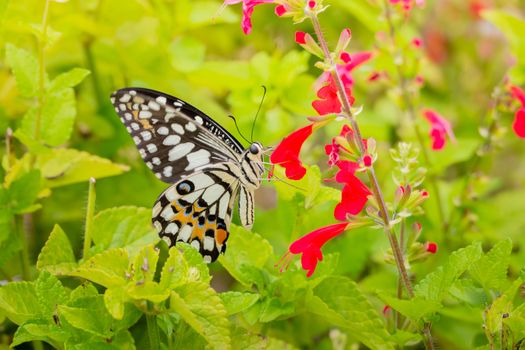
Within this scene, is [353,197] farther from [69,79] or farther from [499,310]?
[69,79]

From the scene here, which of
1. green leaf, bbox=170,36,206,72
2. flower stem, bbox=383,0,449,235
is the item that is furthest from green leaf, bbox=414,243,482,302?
green leaf, bbox=170,36,206,72

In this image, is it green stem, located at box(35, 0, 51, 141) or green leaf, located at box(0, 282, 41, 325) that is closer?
green leaf, located at box(0, 282, 41, 325)

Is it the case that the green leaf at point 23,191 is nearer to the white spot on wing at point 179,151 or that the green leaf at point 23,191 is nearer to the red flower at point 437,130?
the white spot on wing at point 179,151

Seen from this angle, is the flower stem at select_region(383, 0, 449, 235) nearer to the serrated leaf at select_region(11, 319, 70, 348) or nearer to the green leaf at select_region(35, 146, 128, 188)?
the green leaf at select_region(35, 146, 128, 188)

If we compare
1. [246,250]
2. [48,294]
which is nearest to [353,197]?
[246,250]

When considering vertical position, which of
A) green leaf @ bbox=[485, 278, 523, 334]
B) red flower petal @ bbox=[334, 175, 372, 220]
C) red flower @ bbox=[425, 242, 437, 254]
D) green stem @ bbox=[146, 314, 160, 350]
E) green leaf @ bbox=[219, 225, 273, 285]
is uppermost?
red flower petal @ bbox=[334, 175, 372, 220]

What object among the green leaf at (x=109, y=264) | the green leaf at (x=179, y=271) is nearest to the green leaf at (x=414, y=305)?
the green leaf at (x=179, y=271)
